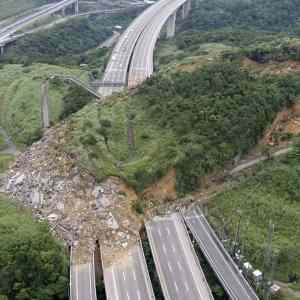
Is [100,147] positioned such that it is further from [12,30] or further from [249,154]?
[12,30]

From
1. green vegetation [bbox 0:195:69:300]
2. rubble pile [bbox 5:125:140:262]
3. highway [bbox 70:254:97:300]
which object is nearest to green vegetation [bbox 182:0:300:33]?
rubble pile [bbox 5:125:140:262]

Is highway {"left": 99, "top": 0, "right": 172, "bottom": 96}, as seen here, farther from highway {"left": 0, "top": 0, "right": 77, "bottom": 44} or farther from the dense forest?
highway {"left": 0, "top": 0, "right": 77, "bottom": 44}

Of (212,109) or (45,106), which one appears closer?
(212,109)

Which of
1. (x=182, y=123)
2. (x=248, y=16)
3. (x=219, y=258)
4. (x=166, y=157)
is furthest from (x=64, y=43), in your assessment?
(x=219, y=258)

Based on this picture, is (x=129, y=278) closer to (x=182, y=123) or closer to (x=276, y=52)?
(x=182, y=123)

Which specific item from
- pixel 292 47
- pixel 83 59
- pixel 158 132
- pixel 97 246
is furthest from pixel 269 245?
pixel 83 59
